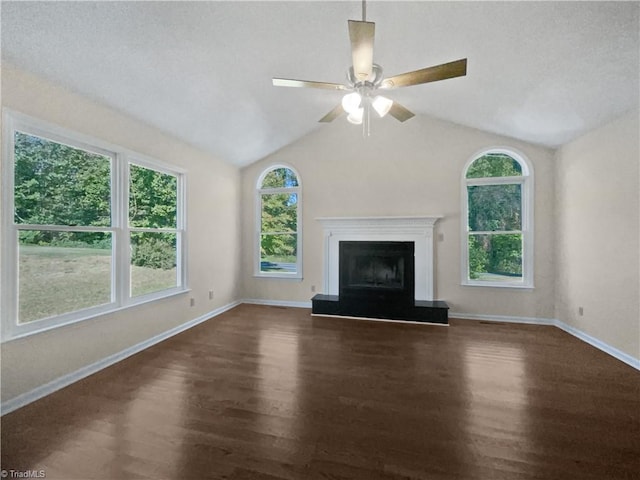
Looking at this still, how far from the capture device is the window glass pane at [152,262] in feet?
11.0

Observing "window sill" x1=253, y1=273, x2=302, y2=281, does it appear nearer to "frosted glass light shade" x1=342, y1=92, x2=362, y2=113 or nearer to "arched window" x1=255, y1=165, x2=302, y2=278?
"arched window" x1=255, y1=165, x2=302, y2=278

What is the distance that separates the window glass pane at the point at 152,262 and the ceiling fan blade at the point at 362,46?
9.92 feet

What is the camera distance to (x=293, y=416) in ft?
6.77

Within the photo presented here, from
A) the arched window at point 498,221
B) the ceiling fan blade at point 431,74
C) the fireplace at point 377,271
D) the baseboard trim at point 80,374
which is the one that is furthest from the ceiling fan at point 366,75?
the baseboard trim at point 80,374

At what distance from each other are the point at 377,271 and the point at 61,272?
4055mm

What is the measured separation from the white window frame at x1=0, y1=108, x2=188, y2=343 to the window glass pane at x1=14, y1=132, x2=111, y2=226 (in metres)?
0.06

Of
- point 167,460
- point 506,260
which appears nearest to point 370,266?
point 506,260

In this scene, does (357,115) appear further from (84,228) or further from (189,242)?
(189,242)

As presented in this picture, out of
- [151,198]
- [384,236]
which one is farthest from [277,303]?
[151,198]

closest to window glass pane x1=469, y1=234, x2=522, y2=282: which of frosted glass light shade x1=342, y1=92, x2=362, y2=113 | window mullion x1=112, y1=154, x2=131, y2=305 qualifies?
frosted glass light shade x1=342, y1=92, x2=362, y2=113

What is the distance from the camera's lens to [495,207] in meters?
4.55

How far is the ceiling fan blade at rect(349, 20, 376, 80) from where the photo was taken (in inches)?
64.4

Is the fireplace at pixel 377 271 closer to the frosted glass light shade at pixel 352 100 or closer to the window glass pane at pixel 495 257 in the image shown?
the window glass pane at pixel 495 257

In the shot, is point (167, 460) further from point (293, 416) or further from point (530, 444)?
point (530, 444)
